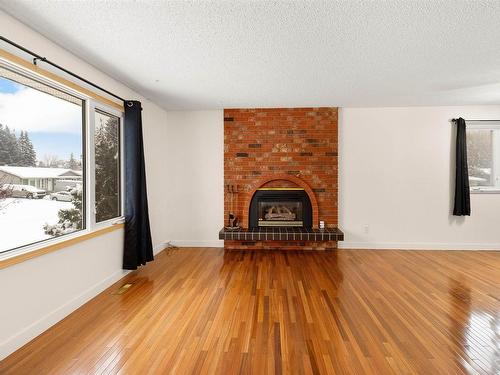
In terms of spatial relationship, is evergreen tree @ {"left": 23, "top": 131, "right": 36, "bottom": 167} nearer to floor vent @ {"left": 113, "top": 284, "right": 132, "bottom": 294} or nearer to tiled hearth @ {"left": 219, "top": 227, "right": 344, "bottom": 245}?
floor vent @ {"left": 113, "top": 284, "right": 132, "bottom": 294}

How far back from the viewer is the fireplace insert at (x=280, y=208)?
16.3 ft

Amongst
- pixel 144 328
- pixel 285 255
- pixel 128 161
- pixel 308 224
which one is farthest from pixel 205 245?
pixel 144 328

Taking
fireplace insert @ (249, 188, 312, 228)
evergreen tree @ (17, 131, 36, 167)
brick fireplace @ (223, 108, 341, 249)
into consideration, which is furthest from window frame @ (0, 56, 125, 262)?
fireplace insert @ (249, 188, 312, 228)

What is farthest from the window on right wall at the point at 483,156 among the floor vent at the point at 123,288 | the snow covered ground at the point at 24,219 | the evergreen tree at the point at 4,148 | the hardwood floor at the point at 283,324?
the evergreen tree at the point at 4,148

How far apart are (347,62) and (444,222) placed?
357 cm

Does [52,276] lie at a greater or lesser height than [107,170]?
lesser

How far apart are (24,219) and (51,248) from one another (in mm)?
317

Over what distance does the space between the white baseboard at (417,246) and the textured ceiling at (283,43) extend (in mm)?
2470

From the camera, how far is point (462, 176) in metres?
4.72

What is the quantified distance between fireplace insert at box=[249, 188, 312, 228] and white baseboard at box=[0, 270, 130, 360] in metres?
2.52

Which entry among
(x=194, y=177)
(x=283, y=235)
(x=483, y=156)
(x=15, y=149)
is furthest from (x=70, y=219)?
(x=483, y=156)

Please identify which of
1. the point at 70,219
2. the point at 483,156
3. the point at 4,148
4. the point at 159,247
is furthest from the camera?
the point at 483,156

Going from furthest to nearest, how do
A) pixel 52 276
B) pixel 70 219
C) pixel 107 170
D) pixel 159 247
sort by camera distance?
pixel 159 247 < pixel 107 170 < pixel 70 219 < pixel 52 276

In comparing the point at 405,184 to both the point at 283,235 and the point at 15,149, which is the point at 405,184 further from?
the point at 15,149
